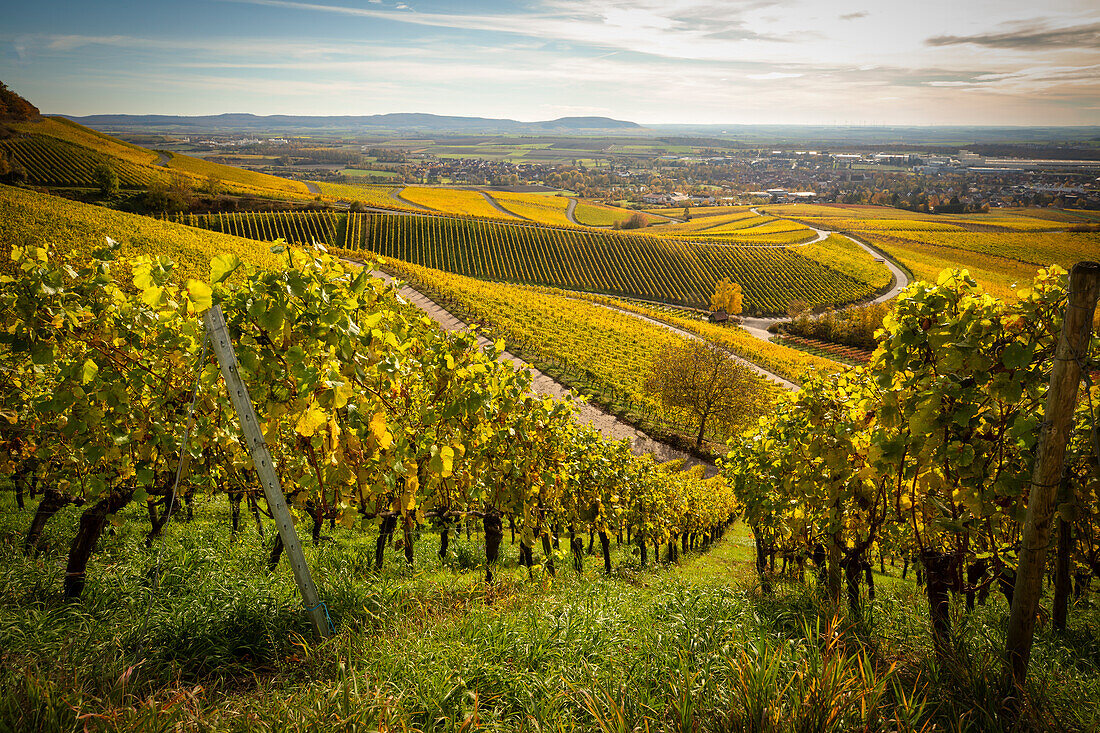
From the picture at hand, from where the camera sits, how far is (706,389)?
87.5 ft

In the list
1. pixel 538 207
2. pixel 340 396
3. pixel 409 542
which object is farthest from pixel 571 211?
pixel 340 396

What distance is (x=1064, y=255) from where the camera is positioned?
203ft

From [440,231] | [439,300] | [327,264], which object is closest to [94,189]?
[440,231]

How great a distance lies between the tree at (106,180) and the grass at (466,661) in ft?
274

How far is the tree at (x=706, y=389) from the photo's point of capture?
26.5m

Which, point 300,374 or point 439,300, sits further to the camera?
point 439,300

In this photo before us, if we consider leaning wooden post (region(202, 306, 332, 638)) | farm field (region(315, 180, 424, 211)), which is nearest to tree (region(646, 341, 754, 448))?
leaning wooden post (region(202, 306, 332, 638))

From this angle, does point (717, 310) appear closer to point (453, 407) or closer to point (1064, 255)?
point (1064, 255)

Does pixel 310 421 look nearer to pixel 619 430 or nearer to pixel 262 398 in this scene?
pixel 262 398

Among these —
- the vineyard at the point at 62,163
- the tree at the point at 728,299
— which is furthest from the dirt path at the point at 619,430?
the vineyard at the point at 62,163

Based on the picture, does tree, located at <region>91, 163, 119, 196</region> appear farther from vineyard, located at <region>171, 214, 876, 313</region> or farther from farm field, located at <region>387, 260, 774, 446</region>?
farm field, located at <region>387, 260, 774, 446</region>

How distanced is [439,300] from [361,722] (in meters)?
41.3

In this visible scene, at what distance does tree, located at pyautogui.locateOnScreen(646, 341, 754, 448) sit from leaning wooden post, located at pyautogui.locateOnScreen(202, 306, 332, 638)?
80.5 ft

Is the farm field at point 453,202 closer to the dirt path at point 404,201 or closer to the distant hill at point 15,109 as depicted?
the dirt path at point 404,201
